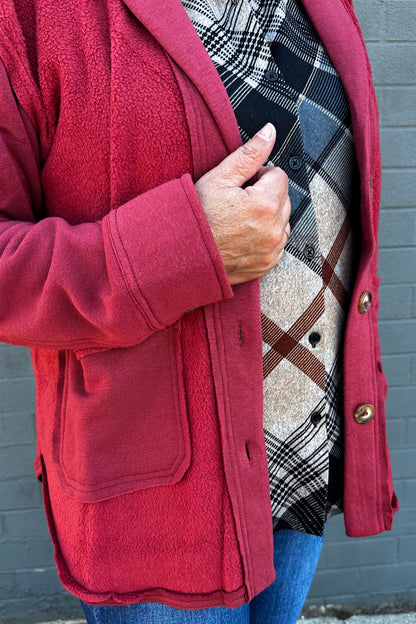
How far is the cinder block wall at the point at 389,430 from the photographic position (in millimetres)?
1695

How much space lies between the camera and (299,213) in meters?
0.96

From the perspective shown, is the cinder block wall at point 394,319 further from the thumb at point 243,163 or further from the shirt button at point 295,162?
the thumb at point 243,163

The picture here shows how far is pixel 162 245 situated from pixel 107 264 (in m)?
0.08

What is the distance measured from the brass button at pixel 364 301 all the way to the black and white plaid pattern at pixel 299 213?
0.04 m

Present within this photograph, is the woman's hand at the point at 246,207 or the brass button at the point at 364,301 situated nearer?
the woman's hand at the point at 246,207

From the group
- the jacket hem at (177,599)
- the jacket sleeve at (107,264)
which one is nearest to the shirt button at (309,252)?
the jacket sleeve at (107,264)

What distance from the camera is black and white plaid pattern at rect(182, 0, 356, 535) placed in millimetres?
907

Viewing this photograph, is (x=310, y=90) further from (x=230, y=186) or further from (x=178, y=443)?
(x=178, y=443)

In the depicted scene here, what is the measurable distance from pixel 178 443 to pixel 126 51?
574mm

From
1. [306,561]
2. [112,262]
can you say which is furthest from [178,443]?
[306,561]

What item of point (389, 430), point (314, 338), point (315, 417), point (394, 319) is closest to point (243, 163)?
point (314, 338)

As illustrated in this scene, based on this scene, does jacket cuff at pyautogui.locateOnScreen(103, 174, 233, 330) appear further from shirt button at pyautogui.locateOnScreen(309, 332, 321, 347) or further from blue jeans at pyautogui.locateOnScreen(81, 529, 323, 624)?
blue jeans at pyautogui.locateOnScreen(81, 529, 323, 624)

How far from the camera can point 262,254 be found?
85 cm

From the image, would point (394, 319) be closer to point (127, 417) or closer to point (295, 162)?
point (295, 162)
